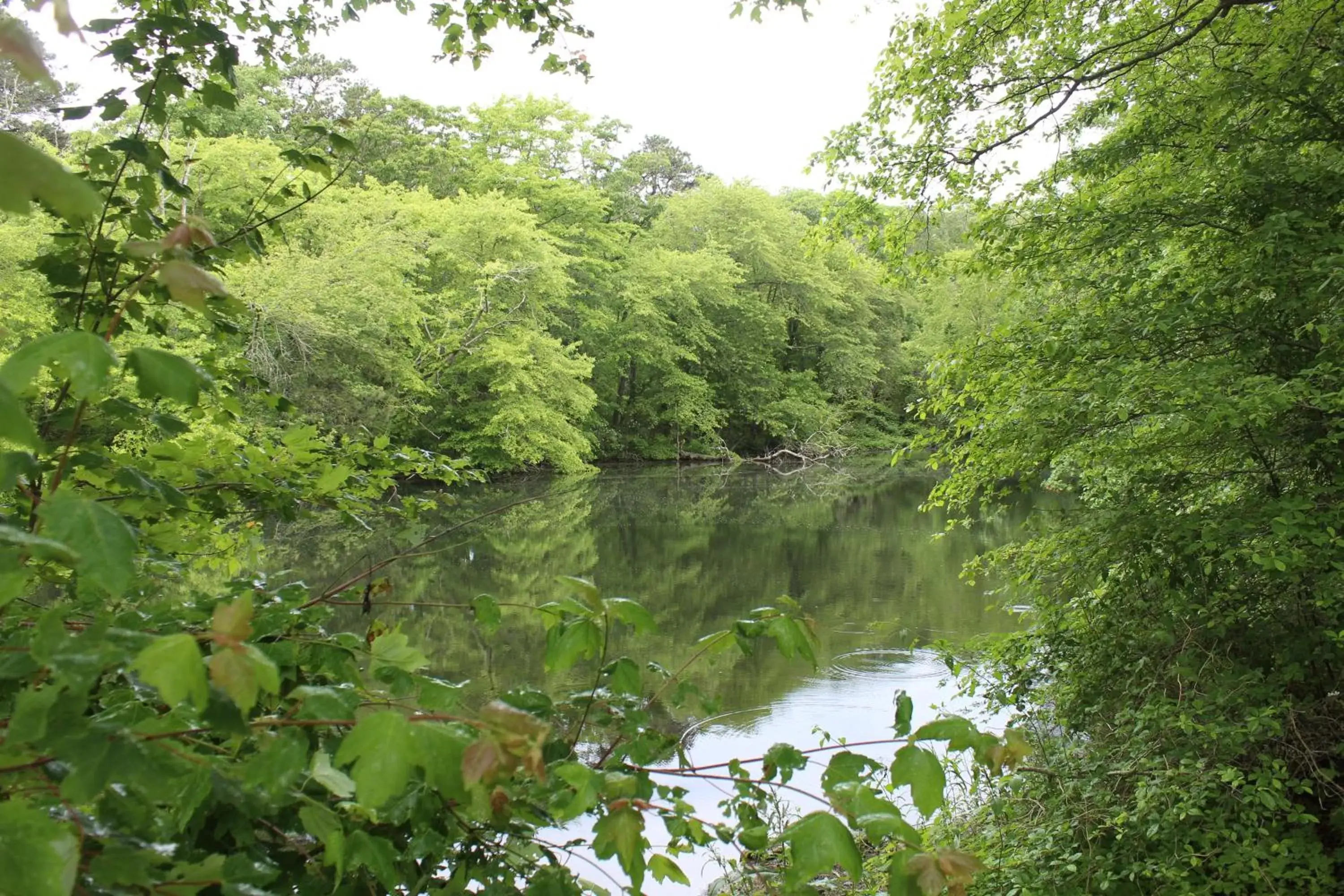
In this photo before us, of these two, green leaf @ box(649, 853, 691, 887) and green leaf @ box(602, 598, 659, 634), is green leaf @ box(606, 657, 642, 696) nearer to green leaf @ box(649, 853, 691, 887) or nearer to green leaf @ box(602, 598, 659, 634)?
green leaf @ box(602, 598, 659, 634)

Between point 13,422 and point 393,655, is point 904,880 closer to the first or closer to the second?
point 393,655

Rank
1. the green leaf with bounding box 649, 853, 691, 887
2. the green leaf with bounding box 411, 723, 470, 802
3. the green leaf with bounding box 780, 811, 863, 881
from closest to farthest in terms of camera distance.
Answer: the green leaf with bounding box 411, 723, 470, 802, the green leaf with bounding box 780, 811, 863, 881, the green leaf with bounding box 649, 853, 691, 887

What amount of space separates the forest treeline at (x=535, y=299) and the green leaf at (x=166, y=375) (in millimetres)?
5650

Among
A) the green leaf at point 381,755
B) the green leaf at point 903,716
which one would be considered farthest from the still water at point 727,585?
the green leaf at point 381,755

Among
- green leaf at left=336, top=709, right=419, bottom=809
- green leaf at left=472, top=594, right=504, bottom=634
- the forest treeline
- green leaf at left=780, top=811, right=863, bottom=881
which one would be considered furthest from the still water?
the forest treeline

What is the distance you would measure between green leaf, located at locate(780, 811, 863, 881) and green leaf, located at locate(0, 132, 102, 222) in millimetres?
861

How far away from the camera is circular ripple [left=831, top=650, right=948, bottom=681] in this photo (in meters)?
7.82

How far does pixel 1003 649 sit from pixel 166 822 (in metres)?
4.13

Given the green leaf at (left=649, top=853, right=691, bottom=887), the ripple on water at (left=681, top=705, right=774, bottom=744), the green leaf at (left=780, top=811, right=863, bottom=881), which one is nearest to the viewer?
the green leaf at (left=780, top=811, right=863, bottom=881)

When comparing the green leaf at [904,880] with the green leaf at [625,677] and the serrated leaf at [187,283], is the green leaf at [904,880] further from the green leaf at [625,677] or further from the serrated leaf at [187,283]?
the serrated leaf at [187,283]

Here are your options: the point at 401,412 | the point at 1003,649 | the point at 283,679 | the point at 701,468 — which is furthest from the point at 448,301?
the point at 283,679

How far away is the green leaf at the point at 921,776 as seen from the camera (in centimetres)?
98

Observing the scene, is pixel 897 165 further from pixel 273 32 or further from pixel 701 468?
pixel 701 468

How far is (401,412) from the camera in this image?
755 inches
